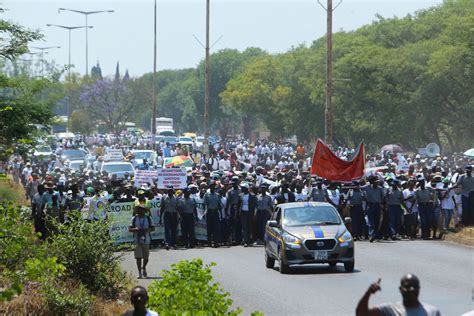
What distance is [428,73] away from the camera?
224 feet

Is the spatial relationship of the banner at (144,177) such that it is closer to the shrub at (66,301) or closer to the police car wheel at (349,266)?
the police car wheel at (349,266)

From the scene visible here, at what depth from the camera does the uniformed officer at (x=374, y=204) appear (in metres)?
30.0

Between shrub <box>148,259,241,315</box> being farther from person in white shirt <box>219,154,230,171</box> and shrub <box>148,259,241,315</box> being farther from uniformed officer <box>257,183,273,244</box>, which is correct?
person in white shirt <box>219,154,230,171</box>

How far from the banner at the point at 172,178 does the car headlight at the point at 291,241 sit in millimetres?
10590

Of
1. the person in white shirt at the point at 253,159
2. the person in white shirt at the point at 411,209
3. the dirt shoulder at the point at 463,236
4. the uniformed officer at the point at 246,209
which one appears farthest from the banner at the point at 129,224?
the person in white shirt at the point at 253,159

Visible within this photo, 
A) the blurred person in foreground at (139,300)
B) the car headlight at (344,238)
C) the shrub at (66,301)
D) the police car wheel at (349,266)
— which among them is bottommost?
the police car wheel at (349,266)

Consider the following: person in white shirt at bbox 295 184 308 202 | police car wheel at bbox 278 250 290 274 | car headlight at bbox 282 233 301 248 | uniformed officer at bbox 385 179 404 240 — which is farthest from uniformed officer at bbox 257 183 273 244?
car headlight at bbox 282 233 301 248

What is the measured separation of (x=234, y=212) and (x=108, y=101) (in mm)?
87608

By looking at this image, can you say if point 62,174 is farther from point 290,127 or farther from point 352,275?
point 290,127

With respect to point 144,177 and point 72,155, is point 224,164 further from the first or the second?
point 144,177

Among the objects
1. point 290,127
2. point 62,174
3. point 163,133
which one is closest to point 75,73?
point 163,133

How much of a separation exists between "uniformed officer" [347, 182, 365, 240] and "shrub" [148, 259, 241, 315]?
1784cm

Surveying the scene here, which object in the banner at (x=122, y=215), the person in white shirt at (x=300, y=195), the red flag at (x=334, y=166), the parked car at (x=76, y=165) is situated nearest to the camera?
the banner at (x=122, y=215)

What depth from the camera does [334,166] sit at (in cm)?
3091
